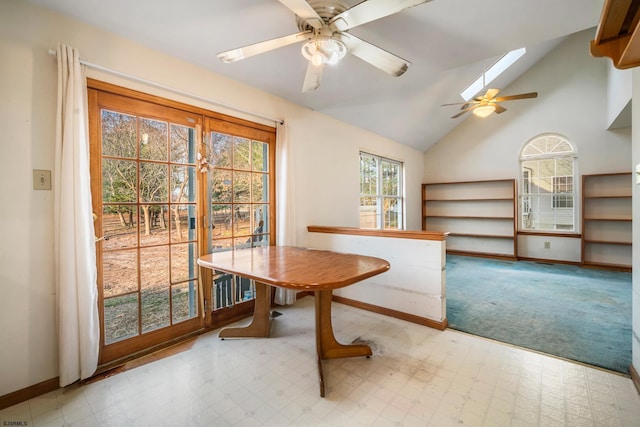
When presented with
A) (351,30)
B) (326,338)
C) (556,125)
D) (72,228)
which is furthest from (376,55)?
(556,125)

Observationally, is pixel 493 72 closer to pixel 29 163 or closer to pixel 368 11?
pixel 368 11

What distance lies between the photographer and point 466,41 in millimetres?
2137

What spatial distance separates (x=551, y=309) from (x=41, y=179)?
15.3ft

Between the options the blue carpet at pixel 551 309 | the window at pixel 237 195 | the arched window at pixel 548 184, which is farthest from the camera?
the arched window at pixel 548 184

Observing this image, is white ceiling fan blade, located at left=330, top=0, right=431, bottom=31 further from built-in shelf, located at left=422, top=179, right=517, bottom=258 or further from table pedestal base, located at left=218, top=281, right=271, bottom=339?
built-in shelf, located at left=422, top=179, right=517, bottom=258

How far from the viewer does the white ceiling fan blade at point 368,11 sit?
49.3 inches

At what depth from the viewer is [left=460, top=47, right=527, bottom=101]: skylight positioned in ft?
14.8

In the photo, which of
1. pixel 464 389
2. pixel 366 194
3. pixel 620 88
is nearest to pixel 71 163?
pixel 464 389

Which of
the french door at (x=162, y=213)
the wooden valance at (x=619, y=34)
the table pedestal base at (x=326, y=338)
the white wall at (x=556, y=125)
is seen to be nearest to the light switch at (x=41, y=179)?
the french door at (x=162, y=213)

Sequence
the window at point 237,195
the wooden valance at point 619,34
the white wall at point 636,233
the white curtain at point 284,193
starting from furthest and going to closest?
the white curtain at point 284,193 < the window at point 237,195 < the white wall at point 636,233 < the wooden valance at point 619,34

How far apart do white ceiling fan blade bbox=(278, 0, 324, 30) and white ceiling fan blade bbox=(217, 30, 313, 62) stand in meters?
0.12

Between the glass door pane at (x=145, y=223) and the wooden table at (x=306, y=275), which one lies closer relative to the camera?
the wooden table at (x=306, y=275)

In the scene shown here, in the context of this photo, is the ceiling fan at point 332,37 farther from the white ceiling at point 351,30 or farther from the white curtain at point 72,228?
the white curtain at point 72,228

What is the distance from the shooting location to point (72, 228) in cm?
170
